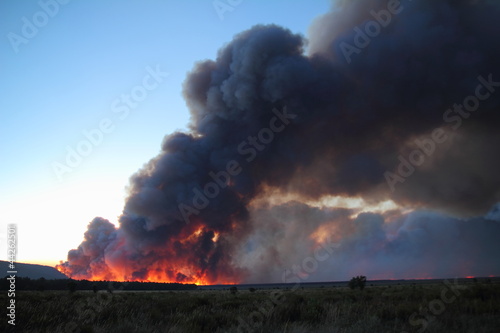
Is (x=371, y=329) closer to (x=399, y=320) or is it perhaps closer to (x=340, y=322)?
(x=340, y=322)

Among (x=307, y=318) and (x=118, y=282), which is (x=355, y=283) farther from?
(x=118, y=282)

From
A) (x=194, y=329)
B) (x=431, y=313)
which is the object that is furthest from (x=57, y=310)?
(x=431, y=313)

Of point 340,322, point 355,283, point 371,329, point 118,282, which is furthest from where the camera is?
point 118,282

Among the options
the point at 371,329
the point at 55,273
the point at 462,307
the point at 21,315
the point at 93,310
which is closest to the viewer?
the point at 371,329

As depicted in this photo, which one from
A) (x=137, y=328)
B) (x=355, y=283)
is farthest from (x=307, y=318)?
(x=355, y=283)

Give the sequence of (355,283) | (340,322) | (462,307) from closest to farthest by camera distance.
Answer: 1. (340,322)
2. (462,307)
3. (355,283)

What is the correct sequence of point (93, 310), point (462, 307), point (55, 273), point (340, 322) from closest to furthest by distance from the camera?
point (340, 322) < point (462, 307) < point (93, 310) < point (55, 273)

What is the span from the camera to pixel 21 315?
8922 millimetres

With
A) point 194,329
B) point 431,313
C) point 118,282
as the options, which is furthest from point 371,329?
point 118,282

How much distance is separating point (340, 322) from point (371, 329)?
1.03 metres

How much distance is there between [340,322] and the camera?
8.34 m

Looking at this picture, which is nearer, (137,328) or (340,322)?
(137,328)

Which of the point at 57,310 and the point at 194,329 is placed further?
the point at 57,310

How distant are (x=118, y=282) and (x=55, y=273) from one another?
54439mm
